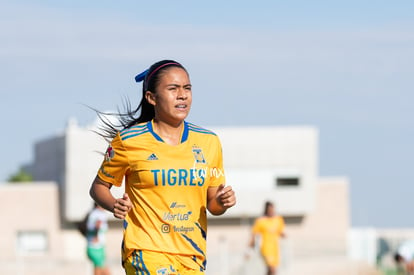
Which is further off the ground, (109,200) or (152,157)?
(152,157)

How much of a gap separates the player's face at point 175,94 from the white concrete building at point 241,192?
5489cm

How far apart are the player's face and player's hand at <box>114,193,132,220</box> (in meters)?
0.65

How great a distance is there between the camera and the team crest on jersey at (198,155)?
24.1 feet

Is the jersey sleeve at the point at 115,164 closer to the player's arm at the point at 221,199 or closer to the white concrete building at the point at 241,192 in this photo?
the player's arm at the point at 221,199

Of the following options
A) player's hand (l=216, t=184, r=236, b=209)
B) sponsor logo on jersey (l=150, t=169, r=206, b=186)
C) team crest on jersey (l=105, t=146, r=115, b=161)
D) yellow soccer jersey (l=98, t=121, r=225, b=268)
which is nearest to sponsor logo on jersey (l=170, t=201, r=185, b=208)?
yellow soccer jersey (l=98, t=121, r=225, b=268)

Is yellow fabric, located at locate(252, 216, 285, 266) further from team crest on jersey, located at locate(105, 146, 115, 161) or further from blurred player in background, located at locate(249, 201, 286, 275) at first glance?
team crest on jersey, located at locate(105, 146, 115, 161)

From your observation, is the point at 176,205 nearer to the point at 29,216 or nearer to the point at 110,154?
the point at 110,154

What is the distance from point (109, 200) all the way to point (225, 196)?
77 centimetres

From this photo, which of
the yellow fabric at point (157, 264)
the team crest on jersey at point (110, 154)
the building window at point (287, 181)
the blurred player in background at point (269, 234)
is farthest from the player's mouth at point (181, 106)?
the building window at point (287, 181)

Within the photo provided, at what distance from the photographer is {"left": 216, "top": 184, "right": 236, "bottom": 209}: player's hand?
7.16 m

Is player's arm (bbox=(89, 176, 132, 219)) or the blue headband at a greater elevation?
the blue headband

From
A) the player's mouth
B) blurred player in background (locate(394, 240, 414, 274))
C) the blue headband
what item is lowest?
blurred player in background (locate(394, 240, 414, 274))

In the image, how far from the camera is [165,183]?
7.22m

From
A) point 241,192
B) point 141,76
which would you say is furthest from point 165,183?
point 241,192
